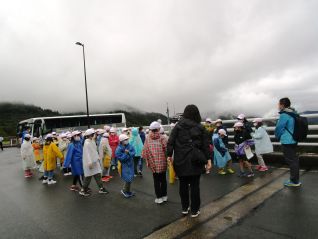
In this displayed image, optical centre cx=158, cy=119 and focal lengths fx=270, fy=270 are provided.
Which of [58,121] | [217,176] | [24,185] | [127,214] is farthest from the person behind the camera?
[58,121]

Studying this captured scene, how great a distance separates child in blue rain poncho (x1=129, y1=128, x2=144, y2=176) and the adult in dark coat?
4473 millimetres

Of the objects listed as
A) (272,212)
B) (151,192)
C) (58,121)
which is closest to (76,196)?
(151,192)

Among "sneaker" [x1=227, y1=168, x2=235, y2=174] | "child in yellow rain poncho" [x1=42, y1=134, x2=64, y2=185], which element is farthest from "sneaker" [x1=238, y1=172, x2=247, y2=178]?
"child in yellow rain poncho" [x1=42, y1=134, x2=64, y2=185]

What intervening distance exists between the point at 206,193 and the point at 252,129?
9.38ft

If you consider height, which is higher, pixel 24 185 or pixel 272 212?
pixel 272 212

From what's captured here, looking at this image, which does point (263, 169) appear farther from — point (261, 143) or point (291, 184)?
point (291, 184)

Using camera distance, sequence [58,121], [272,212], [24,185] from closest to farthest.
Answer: [272,212] → [24,185] → [58,121]

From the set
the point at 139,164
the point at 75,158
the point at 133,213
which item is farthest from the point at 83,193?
the point at 139,164

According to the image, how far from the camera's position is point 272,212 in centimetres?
451

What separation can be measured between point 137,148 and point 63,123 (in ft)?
68.4

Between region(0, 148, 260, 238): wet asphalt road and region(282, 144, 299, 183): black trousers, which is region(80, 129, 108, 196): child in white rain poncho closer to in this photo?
region(0, 148, 260, 238): wet asphalt road

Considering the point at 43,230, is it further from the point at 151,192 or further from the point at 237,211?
the point at 237,211

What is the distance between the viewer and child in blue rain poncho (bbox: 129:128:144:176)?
30.0 ft

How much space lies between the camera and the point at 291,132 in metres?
5.79
